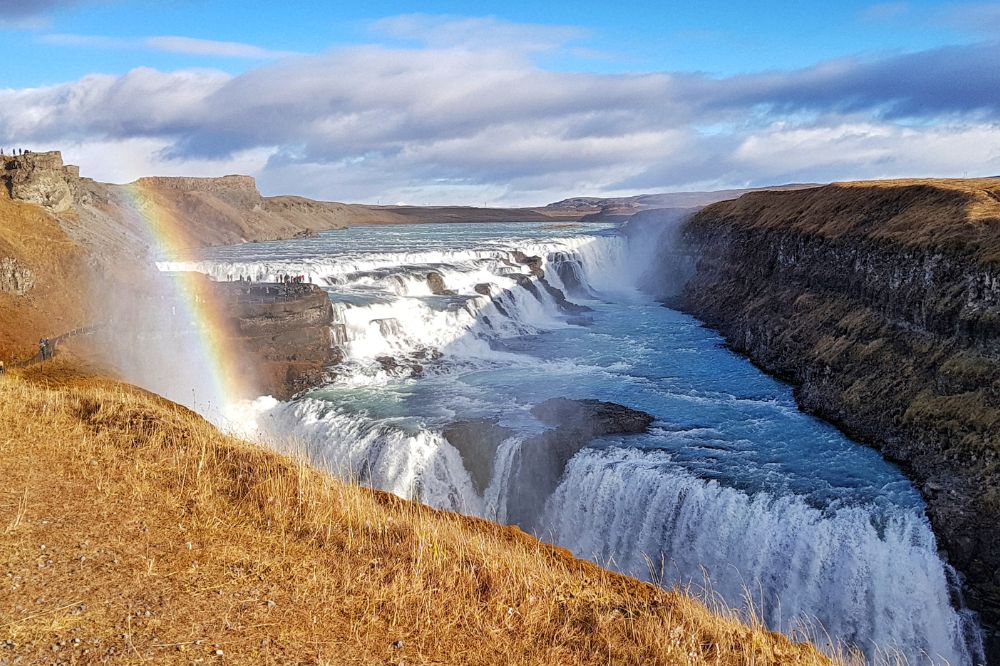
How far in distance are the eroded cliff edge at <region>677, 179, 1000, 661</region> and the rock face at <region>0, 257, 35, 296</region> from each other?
3081 centimetres

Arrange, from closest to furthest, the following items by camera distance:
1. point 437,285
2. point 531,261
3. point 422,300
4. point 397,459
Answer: point 397,459 < point 422,300 < point 437,285 < point 531,261

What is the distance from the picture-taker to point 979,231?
21016 millimetres

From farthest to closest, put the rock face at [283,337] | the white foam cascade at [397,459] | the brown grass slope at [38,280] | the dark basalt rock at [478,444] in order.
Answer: the brown grass slope at [38,280] → the rock face at [283,337] → the dark basalt rock at [478,444] → the white foam cascade at [397,459]

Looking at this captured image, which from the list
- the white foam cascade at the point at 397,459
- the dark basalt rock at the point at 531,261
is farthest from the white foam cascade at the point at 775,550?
the dark basalt rock at the point at 531,261

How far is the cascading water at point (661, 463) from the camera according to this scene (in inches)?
531

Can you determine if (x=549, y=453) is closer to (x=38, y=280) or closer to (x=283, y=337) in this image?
(x=283, y=337)

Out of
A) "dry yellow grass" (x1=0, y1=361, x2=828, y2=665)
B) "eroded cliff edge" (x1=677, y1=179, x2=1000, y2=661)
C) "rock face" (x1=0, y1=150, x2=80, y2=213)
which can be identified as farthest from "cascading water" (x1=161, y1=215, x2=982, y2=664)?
"rock face" (x1=0, y1=150, x2=80, y2=213)

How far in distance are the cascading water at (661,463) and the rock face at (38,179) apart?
56.9 ft

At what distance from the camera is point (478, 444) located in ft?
62.8

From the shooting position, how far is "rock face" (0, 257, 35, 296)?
2867 centimetres

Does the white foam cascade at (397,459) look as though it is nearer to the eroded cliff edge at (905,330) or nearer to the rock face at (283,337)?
the rock face at (283,337)

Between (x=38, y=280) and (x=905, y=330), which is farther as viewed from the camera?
(x=38, y=280)

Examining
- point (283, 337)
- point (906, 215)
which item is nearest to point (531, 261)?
point (283, 337)

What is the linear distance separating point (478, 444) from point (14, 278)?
2271 cm
